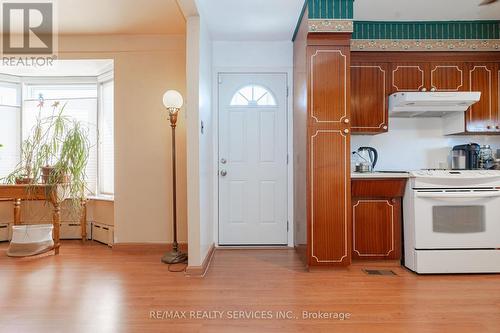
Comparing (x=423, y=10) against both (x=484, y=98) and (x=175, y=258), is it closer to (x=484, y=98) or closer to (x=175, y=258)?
(x=484, y=98)

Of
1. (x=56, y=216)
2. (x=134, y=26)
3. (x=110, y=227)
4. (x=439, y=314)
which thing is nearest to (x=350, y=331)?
(x=439, y=314)

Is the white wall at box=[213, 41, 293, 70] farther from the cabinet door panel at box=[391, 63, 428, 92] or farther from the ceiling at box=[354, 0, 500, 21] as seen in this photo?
the cabinet door panel at box=[391, 63, 428, 92]

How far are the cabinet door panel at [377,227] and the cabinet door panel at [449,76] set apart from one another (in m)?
1.41

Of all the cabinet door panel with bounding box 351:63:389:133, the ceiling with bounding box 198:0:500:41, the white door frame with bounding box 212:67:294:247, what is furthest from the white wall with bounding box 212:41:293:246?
the cabinet door panel with bounding box 351:63:389:133

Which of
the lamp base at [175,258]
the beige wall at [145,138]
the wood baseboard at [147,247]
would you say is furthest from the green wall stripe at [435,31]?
the wood baseboard at [147,247]

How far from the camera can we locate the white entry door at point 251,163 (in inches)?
152

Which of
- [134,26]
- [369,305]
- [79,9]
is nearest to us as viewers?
[369,305]

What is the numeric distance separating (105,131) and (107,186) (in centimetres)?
74

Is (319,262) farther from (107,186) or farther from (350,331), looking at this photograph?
(107,186)

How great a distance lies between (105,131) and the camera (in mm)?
4176

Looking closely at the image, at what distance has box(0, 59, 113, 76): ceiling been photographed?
3873 millimetres

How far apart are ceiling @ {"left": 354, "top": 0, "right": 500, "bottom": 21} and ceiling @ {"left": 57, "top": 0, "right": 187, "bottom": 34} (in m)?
1.91

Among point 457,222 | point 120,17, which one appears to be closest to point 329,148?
point 457,222

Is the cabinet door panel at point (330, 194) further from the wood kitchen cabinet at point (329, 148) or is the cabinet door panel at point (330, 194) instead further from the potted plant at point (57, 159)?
the potted plant at point (57, 159)
